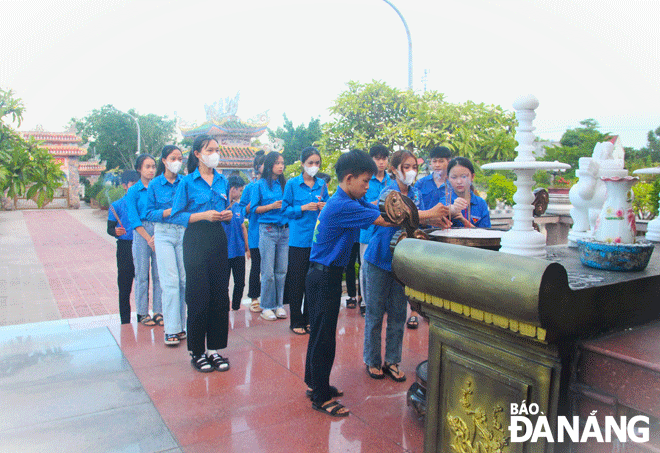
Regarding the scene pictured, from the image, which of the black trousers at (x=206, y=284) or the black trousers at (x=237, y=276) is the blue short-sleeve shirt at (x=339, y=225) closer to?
the black trousers at (x=206, y=284)

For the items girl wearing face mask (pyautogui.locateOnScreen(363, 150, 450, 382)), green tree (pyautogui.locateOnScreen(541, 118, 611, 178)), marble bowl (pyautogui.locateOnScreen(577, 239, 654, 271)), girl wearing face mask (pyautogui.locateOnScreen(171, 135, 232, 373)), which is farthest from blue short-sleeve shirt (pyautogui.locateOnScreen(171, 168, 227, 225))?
green tree (pyautogui.locateOnScreen(541, 118, 611, 178))

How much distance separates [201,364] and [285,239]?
5.08 ft

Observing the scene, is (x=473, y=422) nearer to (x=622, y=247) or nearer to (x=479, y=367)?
(x=479, y=367)

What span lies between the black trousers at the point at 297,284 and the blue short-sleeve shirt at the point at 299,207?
0.25ft

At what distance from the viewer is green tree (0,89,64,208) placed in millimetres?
3137

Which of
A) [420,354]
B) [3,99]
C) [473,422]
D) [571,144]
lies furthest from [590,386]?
[571,144]

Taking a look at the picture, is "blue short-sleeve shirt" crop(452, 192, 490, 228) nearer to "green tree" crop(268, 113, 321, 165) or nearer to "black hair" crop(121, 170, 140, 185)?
"black hair" crop(121, 170, 140, 185)

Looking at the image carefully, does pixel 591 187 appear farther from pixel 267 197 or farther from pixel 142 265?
pixel 142 265

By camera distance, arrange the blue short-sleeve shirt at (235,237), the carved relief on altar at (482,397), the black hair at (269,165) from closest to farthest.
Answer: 1. the carved relief on altar at (482,397)
2. the black hair at (269,165)
3. the blue short-sleeve shirt at (235,237)

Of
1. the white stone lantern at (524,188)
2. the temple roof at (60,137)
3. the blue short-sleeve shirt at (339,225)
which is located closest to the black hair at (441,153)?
the blue short-sleeve shirt at (339,225)

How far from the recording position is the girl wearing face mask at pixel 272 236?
439 centimetres

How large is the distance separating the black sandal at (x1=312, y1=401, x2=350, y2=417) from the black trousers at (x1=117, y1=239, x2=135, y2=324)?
7.52 ft

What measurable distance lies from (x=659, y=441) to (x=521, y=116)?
4.27ft

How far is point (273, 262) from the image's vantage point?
444 centimetres
